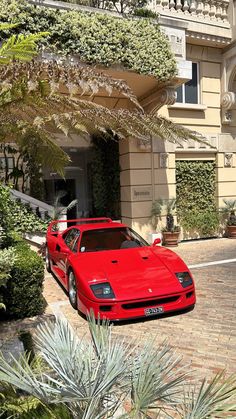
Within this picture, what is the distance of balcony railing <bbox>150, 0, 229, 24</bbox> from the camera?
1170cm

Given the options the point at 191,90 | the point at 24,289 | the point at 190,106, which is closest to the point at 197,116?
the point at 190,106

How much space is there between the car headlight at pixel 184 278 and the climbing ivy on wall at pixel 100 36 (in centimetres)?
592

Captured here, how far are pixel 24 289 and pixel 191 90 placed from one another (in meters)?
10.5

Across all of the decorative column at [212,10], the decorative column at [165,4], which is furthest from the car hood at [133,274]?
the decorative column at [212,10]

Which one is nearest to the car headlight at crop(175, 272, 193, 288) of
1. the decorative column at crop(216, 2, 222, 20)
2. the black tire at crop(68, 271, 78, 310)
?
the black tire at crop(68, 271, 78, 310)

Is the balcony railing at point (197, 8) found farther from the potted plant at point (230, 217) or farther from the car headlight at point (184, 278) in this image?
the car headlight at point (184, 278)

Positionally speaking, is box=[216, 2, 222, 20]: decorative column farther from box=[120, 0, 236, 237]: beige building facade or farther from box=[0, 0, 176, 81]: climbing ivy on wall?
box=[0, 0, 176, 81]: climbing ivy on wall

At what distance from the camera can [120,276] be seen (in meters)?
5.22

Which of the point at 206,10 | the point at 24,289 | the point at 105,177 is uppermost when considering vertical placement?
the point at 206,10

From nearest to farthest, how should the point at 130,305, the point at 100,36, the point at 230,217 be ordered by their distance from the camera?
the point at 130,305, the point at 100,36, the point at 230,217

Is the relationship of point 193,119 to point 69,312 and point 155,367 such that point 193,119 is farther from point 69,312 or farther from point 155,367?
point 155,367

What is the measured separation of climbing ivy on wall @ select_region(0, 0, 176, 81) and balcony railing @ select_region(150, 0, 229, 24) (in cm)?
261

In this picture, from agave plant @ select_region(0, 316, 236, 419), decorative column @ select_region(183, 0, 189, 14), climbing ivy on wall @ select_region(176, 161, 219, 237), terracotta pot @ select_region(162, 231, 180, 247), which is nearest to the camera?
agave plant @ select_region(0, 316, 236, 419)

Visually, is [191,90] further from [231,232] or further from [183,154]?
[231,232]
